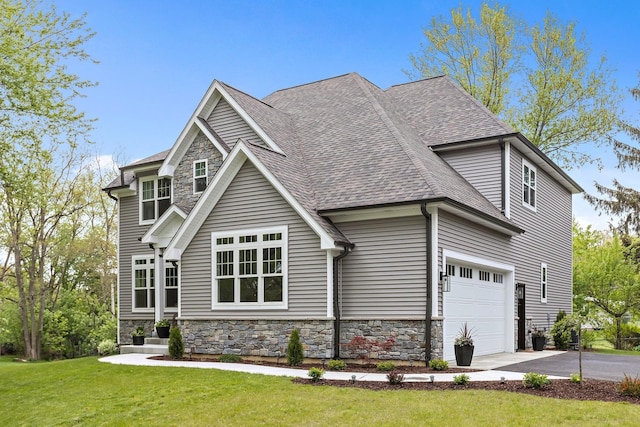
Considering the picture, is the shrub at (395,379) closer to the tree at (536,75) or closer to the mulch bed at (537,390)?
the mulch bed at (537,390)

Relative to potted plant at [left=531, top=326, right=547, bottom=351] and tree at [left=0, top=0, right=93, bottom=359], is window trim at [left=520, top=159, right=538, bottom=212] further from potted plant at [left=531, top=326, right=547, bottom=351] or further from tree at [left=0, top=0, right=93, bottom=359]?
tree at [left=0, top=0, right=93, bottom=359]

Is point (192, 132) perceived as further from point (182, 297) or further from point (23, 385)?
point (23, 385)

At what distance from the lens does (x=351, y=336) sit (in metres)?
15.7

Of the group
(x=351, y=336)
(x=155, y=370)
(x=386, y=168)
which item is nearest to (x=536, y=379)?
(x=351, y=336)

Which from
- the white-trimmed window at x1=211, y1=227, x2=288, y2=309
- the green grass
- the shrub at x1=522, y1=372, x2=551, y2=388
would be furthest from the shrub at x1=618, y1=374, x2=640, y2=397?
the white-trimmed window at x1=211, y1=227, x2=288, y2=309

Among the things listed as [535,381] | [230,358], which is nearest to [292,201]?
[230,358]

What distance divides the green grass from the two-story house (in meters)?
3.00

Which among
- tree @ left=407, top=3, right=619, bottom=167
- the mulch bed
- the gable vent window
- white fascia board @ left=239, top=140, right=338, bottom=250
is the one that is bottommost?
the mulch bed

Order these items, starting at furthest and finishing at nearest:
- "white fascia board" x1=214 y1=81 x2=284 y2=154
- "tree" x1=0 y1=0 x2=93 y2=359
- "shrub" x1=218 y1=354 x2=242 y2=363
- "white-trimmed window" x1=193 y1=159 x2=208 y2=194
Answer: "white-trimmed window" x1=193 y1=159 x2=208 y2=194 < "white fascia board" x1=214 y1=81 x2=284 y2=154 < "tree" x1=0 y1=0 x2=93 y2=359 < "shrub" x1=218 y1=354 x2=242 y2=363

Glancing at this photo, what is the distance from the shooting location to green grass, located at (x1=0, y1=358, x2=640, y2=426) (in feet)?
30.8

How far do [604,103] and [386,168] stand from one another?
68.9 ft

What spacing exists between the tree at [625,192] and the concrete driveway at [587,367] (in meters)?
20.3

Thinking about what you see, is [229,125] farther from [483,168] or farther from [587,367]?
[587,367]

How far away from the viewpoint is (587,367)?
15.4 metres
